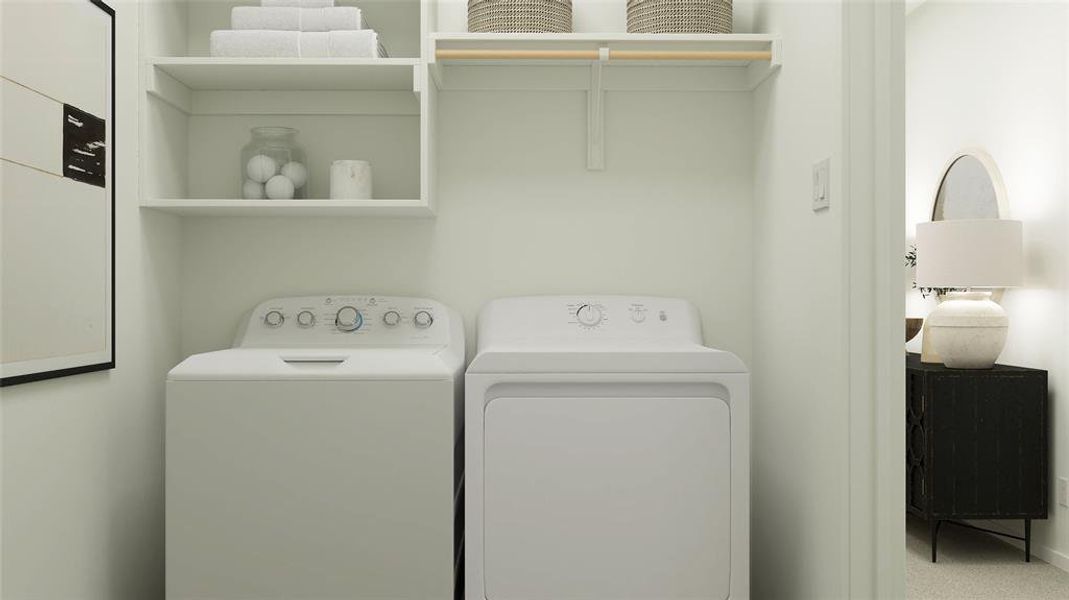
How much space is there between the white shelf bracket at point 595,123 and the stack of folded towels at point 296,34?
610 mm

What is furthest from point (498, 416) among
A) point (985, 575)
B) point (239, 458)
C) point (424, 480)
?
point (985, 575)

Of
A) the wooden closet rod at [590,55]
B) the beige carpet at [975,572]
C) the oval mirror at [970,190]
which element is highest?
the wooden closet rod at [590,55]

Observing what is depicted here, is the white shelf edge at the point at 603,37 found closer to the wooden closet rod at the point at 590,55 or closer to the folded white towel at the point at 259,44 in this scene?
the wooden closet rod at the point at 590,55

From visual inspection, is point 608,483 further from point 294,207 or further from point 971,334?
point 971,334

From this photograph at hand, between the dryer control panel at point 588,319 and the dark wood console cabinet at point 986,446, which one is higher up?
the dryer control panel at point 588,319

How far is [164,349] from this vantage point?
207 centimetres

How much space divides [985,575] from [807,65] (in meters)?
1.97

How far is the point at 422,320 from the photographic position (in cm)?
210

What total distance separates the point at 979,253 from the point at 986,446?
69cm

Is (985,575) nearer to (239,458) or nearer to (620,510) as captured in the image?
(620,510)

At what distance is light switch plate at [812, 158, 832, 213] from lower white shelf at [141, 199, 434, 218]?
0.93 meters

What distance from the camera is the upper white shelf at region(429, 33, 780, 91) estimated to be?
1.94m

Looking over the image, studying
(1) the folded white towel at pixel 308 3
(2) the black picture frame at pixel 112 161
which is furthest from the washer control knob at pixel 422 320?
(1) the folded white towel at pixel 308 3

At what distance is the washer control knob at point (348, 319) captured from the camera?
2.08 meters
